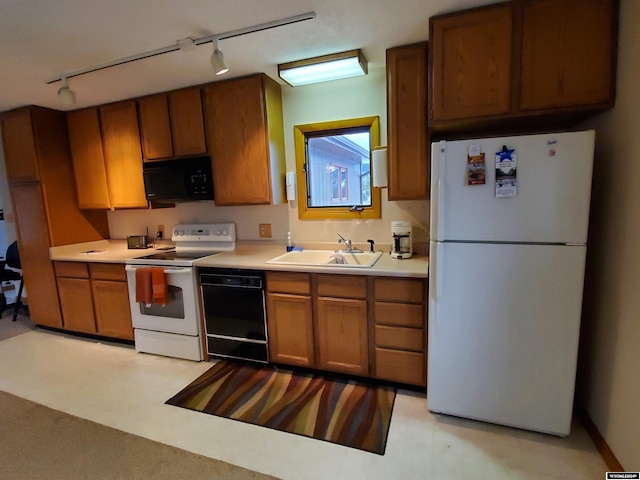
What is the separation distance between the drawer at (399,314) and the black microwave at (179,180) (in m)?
1.76

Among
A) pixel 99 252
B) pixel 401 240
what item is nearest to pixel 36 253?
pixel 99 252

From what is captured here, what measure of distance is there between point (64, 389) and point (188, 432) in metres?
1.20

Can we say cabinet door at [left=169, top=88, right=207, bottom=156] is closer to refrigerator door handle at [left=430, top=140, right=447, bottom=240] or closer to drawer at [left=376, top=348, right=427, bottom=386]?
refrigerator door handle at [left=430, top=140, right=447, bottom=240]

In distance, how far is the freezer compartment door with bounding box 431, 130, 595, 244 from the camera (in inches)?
58.4

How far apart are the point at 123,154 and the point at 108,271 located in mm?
1119

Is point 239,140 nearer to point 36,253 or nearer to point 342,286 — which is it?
point 342,286

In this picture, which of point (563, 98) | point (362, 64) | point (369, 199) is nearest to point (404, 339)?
point (369, 199)

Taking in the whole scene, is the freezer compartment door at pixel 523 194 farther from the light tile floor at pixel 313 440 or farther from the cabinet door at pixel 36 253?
the cabinet door at pixel 36 253

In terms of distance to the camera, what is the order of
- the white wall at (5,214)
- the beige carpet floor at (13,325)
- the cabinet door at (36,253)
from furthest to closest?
the white wall at (5,214) → the beige carpet floor at (13,325) → the cabinet door at (36,253)

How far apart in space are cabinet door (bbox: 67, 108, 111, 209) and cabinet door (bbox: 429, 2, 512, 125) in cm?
311

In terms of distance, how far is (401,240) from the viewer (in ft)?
7.79

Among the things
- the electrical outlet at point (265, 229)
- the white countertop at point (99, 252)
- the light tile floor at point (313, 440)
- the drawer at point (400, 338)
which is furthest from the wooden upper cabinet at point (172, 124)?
the drawer at point (400, 338)

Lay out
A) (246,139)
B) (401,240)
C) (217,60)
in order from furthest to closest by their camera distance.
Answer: (246,139)
(401,240)
(217,60)

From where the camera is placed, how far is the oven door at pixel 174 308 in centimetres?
254
